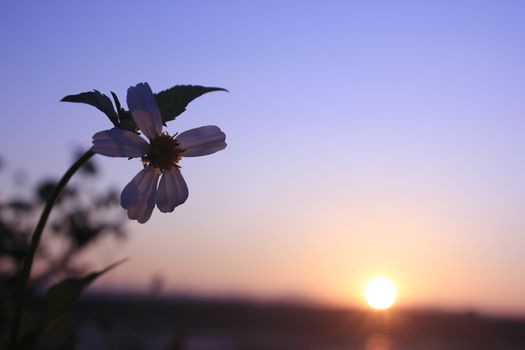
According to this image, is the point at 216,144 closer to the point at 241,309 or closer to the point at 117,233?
the point at 117,233

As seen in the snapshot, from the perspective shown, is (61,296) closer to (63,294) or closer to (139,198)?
(63,294)

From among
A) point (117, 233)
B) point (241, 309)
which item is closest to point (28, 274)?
point (117, 233)

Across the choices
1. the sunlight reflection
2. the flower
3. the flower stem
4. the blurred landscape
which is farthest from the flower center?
the sunlight reflection

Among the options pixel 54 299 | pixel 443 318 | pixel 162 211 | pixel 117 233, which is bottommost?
pixel 54 299

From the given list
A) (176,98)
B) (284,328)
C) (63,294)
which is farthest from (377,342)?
(176,98)

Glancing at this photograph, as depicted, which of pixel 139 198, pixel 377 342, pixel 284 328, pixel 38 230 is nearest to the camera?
pixel 38 230
